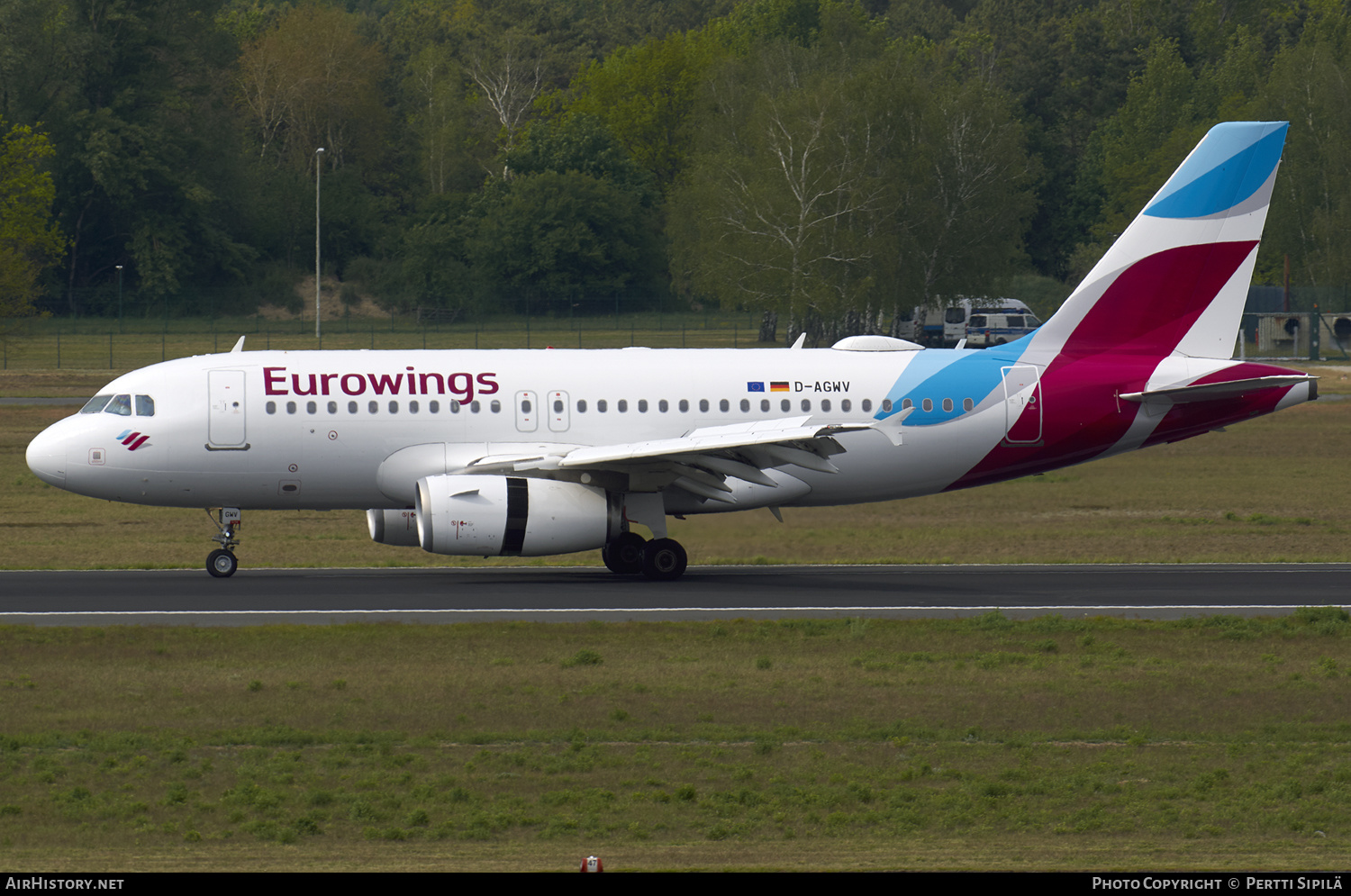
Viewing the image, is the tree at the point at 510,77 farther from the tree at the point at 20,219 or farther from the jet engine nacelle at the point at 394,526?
the jet engine nacelle at the point at 394,526

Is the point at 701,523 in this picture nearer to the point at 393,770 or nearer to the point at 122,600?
the point at 122,600

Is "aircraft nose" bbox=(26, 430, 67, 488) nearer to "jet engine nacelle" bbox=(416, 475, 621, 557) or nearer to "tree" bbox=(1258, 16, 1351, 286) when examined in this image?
"jet engine nacelle" bbox=(416, 475, 621, 557)

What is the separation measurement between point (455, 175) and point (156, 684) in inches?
4969

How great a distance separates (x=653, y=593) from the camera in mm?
27062

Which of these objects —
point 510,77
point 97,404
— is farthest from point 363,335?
point 97,404

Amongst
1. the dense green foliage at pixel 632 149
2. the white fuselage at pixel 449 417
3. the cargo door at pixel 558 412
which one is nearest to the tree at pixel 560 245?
the dense green foliage at pixel 632 149

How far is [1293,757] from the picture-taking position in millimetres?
16000

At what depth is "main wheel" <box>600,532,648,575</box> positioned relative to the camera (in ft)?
94.9

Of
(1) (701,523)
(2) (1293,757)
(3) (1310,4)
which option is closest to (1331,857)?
(2) (1293,757)

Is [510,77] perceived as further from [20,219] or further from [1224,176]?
[1224,176]

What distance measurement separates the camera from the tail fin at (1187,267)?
1188 inches

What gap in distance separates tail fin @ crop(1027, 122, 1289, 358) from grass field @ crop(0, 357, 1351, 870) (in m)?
7.86

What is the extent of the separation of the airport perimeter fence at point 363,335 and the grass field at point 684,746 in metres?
78.5

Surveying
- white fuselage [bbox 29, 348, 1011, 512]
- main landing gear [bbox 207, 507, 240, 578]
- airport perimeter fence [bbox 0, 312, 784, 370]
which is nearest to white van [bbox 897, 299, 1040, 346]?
airport perimeter fence [bbox 0, 312, 784, 370]
